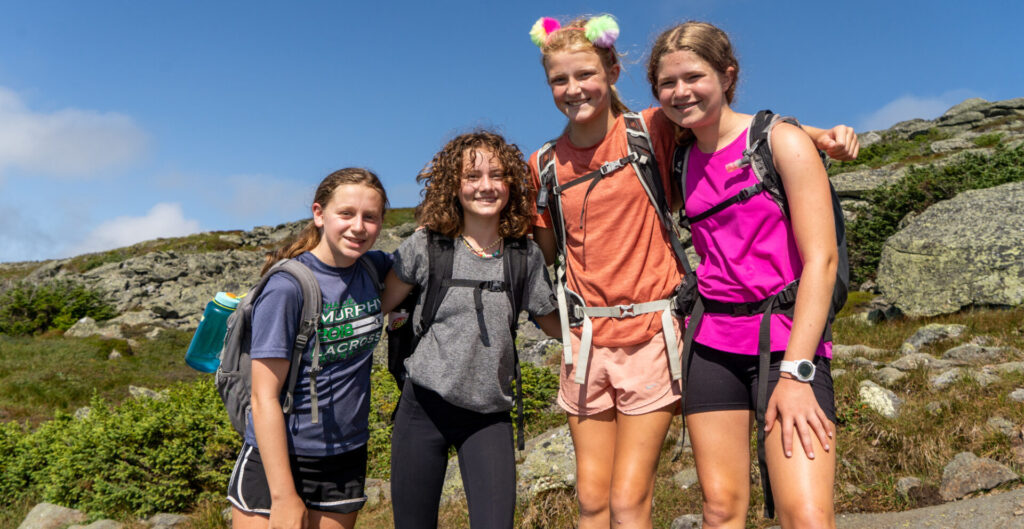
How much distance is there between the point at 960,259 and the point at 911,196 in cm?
409

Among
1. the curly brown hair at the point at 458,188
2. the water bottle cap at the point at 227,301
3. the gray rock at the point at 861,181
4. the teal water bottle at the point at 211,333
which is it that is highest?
the gray rock at the point at 861,181

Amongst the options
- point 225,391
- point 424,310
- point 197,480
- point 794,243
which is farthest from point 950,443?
point 197,480

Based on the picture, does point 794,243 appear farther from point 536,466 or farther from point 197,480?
point 197,480

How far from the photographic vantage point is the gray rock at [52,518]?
7.66m

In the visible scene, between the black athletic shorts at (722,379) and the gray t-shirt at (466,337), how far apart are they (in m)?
0.83

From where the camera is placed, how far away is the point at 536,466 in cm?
581

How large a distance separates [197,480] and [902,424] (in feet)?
24.4

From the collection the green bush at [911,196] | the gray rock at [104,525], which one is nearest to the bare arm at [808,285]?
the gray rock at [104,525]

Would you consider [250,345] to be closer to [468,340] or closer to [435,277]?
[435,277]

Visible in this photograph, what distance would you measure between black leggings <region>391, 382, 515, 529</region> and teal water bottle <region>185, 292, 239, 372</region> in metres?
1.10

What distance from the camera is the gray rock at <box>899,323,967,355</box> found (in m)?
8.68

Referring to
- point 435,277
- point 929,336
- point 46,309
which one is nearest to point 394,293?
point 435,277

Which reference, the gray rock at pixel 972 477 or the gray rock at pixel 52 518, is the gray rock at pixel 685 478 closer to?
the gray rock at pixel 972 477

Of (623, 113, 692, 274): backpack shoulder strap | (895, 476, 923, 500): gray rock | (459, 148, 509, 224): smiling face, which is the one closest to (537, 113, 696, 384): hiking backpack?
(623, 113, 692, 274): backpack shoulder strap
